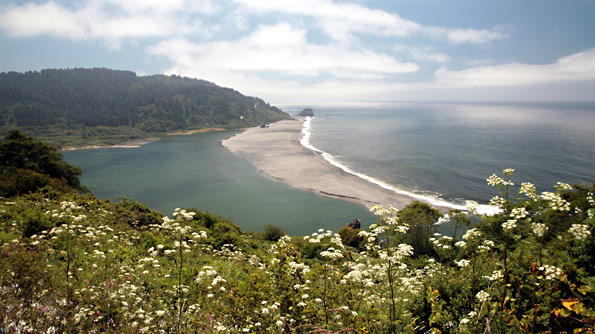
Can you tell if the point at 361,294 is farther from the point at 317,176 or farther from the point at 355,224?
the point at 317,176

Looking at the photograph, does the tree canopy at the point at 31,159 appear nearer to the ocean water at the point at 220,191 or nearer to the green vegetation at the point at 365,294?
the ocean water at the point at 220,191

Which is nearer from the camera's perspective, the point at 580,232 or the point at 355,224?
the point at 580,232

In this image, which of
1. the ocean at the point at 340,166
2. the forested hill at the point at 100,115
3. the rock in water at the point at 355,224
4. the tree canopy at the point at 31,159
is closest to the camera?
the tree canopy at the point at 31,159

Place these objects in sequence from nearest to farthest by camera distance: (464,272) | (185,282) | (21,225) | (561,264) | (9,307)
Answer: (561,264)
(9,307)
(464,272)
(185,282)
(21,225)

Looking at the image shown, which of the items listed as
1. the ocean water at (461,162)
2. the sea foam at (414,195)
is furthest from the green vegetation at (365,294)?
Result: the ocean water at (461,162)

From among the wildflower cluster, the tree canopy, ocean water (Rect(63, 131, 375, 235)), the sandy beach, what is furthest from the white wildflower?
the tree canopy

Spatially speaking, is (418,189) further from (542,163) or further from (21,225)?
(21,225)

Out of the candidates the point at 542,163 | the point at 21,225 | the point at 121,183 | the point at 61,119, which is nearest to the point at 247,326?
the point at 21,225

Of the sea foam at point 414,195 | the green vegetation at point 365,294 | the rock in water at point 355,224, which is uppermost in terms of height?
the green vegetation at point 365,294

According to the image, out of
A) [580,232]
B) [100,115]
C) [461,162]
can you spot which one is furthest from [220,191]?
[100,115]
